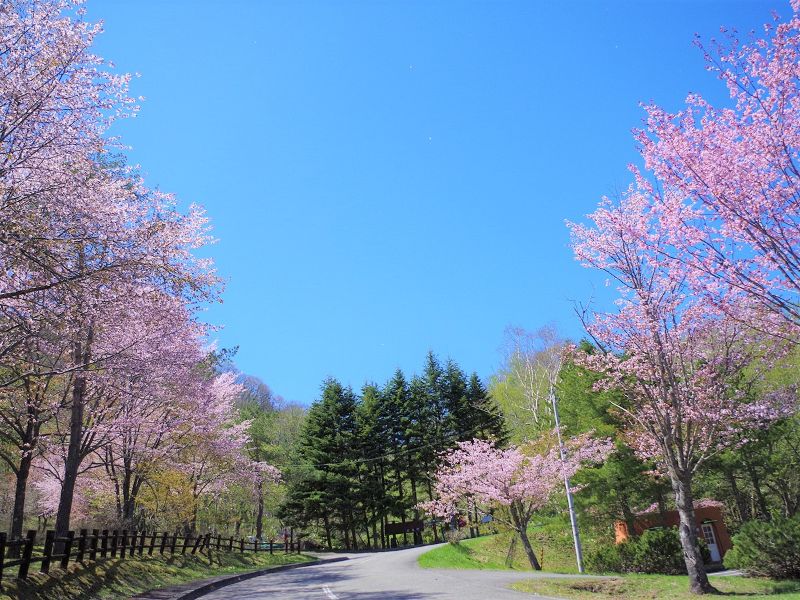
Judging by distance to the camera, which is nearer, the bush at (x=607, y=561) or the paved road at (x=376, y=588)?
the paved road at (x=376, y=588)

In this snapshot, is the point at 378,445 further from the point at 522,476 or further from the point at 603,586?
the point at 603,586

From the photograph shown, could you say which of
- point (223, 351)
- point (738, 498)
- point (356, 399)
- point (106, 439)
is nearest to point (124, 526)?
point (106, 439)

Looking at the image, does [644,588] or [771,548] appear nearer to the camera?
[644,588]

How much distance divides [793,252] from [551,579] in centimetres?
1073

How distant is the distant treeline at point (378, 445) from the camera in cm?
3984

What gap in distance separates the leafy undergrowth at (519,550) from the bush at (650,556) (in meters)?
6.37

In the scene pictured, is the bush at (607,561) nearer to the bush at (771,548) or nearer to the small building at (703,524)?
the bush at (771,548)

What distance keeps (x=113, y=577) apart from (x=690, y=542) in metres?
13.9

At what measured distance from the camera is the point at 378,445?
146ft

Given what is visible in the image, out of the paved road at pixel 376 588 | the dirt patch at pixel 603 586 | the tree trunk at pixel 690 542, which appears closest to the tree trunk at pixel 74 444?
the paved road at pixel 376 588

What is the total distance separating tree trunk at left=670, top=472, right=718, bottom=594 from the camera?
39.9 feet

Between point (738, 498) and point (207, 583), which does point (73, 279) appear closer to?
point (207, 583)

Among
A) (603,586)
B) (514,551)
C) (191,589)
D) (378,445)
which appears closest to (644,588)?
(603,586)

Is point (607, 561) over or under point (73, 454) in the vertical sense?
under
